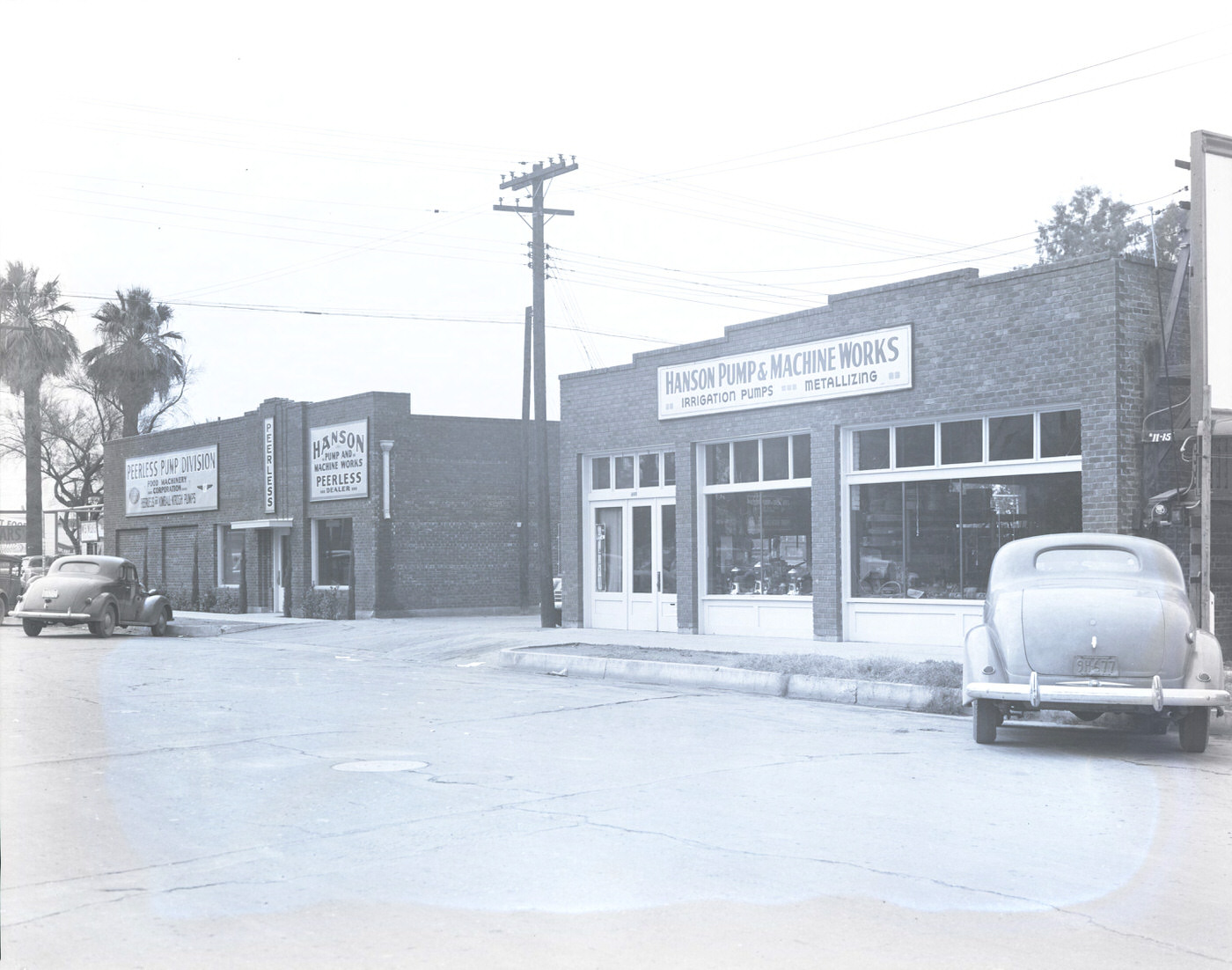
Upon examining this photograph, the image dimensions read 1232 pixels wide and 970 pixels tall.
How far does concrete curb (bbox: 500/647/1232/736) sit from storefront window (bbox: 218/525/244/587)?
66.5 feet

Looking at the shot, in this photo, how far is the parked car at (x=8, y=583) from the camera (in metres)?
32.8

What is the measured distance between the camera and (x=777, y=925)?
5.46 metres

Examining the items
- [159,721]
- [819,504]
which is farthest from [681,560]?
[159,721]

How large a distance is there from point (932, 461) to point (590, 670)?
5.87 meters

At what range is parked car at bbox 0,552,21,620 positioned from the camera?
108 ft

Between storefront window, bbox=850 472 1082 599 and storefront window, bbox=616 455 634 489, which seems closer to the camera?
storefront window, bbox=850 472 1082 599

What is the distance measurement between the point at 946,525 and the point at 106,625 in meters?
17.8

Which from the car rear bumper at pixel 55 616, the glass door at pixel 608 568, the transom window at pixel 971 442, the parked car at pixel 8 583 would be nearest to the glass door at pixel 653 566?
the glass door at pixel 608 568

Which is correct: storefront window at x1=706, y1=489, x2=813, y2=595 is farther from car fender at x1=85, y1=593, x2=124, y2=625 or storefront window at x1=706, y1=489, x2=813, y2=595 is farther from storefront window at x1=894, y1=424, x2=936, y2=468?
car fender at x1=85, y1=593, x2=124, y2=625

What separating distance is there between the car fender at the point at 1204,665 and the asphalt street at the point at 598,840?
640 millimetres

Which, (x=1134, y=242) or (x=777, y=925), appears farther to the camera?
(x=1134, y=242)

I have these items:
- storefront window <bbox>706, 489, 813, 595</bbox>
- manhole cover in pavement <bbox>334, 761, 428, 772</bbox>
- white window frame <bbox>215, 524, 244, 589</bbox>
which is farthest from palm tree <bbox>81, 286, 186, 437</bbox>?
manhole cover in pavement <bbox>334, 761, 428, 772</bbox>

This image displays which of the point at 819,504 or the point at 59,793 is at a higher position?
the point at 819,504

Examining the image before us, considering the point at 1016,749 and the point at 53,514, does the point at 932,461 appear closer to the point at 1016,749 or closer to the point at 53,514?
the point at 1016,749
